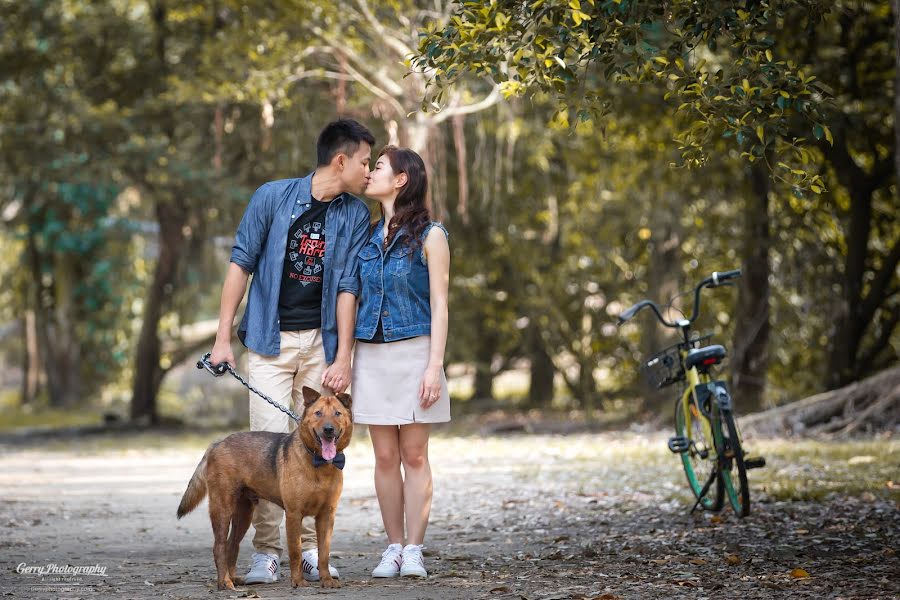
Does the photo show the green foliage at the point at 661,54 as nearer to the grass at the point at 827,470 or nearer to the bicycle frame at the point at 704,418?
the bicycle frame at the point at 704,418

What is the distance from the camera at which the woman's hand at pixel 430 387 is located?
5.85m

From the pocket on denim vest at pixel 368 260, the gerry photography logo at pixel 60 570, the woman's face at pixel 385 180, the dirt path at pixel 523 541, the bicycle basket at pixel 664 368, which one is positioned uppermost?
the woman's face at pixel 385 180

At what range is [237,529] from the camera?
5805mm

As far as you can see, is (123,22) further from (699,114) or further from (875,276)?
(699,114)

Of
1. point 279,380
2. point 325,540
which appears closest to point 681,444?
point 279,380

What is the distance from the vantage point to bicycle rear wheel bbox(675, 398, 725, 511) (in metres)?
7.92

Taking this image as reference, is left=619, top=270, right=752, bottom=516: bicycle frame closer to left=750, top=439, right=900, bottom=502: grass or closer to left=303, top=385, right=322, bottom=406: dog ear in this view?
left=750, top=439, right=900, bottom=502: grass

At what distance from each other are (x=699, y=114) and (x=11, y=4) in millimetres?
15602

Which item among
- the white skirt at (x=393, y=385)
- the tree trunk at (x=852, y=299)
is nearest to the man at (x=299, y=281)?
the white skirt at (x=393, y=385)

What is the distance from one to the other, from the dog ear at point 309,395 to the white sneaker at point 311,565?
82 centimetres

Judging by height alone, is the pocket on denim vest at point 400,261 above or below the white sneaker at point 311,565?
above

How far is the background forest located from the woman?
6110 millimetres

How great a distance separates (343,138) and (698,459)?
163 inches

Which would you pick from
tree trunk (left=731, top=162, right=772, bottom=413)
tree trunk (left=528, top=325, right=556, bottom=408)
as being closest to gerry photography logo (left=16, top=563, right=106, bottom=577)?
tree trunk (left=731, top=162, right=772, bottom=413)
